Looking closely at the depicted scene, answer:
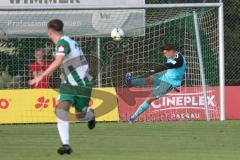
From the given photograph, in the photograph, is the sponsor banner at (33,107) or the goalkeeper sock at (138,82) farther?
the goalkeeper sock at (138,82)

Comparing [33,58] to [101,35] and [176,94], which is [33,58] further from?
[176,94]

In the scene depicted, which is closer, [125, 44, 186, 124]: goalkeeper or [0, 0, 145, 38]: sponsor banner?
[125, 44, 186, 124]: goalkeeper

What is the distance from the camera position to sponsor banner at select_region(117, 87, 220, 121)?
19.1m

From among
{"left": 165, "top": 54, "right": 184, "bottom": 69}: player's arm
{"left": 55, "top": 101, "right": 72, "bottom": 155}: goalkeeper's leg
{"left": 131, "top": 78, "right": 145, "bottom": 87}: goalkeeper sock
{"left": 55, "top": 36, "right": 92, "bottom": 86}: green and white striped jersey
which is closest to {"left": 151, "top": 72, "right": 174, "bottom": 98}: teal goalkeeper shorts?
{"left": 165, "top": 54, "right": 184, "bottom": 69}: player's arm

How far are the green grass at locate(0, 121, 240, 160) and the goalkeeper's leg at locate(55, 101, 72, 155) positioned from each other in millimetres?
144

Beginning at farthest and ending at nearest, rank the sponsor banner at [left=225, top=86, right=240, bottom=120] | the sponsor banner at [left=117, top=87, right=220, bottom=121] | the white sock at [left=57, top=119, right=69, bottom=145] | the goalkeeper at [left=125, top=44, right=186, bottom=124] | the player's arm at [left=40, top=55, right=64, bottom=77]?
1. the sponsor banner at [left=225, top=86, right=240, bottom=120]
2. the sponsor banner at [left=117, top=87, right=220, bottom=121]
3. the goalkeeper at [left=125, top=44, right=186, bottom=124]
4. the white sock at [left=57, top=119, right=69, bottom=145]
5. the player's arm at [left=40, top=55, right=64, bottom=77]

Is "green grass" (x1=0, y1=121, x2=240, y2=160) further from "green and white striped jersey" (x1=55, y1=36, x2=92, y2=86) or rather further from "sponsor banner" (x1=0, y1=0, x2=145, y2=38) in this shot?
"sponsor banner" (x1=0, y1=0, x2=145, y2=38)

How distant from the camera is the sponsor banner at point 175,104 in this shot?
62.7 feet

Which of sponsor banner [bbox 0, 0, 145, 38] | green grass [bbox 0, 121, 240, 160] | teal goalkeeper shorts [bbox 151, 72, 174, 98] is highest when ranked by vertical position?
sponsor banner [bbox 0, 0, 145, 38]

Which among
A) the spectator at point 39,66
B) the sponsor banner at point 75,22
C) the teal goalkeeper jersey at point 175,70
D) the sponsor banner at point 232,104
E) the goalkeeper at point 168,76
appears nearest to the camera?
the goalkeeper at point 168,76

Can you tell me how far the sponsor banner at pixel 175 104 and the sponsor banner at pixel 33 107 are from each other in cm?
83

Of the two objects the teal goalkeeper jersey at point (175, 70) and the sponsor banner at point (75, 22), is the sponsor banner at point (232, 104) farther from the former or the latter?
the sponsor banner at point (75, 22)

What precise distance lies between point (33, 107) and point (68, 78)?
784 centimetres

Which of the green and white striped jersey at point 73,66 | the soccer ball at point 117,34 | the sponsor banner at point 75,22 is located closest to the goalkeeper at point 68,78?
the green and white striped jersey at point 73,66
